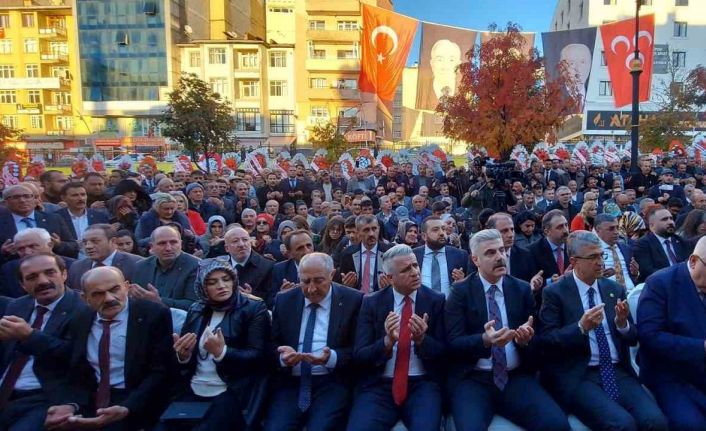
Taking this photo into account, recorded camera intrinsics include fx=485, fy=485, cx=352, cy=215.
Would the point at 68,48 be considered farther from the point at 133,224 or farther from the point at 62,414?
the point at 62,414

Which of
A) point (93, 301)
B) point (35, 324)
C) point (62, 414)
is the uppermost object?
point (93, 301)

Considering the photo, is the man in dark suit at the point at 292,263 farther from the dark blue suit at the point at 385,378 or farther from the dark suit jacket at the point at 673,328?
the dark suit jacket at the point at 673,328

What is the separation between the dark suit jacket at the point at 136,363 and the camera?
11.5ft

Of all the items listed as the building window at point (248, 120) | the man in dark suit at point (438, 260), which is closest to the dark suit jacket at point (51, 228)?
the man in dark suit at point (438, 260)

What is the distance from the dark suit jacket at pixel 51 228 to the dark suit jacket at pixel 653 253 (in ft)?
21.9

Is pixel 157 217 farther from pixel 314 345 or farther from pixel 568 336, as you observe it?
pixel 568 336

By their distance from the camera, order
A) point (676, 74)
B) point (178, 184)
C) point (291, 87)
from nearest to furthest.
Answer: point (178, 184), point (676, 74), point (291, 87)

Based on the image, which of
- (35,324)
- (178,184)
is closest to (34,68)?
(178,184)

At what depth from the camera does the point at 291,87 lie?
156 feet

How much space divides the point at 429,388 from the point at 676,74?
46686 mm

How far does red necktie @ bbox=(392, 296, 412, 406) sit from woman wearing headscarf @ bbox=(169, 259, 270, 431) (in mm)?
1004

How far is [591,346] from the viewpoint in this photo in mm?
3619

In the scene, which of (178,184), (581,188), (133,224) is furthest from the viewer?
(581,188)

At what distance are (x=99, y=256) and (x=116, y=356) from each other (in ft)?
5.88
